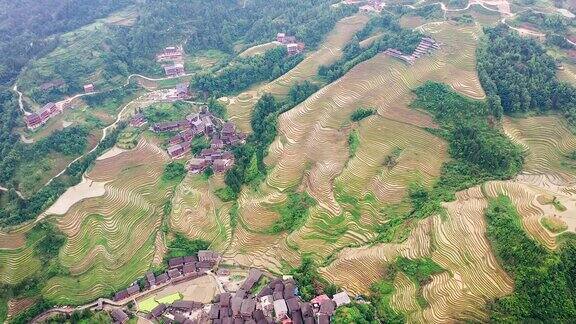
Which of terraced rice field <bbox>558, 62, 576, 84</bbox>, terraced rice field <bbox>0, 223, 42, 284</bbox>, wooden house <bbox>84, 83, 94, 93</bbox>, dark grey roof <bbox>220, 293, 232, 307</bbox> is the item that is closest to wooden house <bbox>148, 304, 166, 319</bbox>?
dark grey roof <bbox>220, 293, 232, 307</bbox>

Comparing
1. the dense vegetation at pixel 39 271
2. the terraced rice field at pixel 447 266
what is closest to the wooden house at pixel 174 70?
the dense vegetation at pixel 39 271

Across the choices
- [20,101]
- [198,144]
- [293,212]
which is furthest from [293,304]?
[20,101]

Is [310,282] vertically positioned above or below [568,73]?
below

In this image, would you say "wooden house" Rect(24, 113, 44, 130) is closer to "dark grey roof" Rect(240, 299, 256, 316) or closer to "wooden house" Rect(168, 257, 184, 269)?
"wooden house" Rect(168, 257, 184, 269)

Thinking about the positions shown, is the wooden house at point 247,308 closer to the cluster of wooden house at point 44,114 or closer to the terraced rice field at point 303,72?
the terraced rice field at point 303,72

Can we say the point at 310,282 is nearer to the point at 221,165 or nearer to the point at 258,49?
the point at 221,165

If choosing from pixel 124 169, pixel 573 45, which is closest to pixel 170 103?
pixel 124 169
